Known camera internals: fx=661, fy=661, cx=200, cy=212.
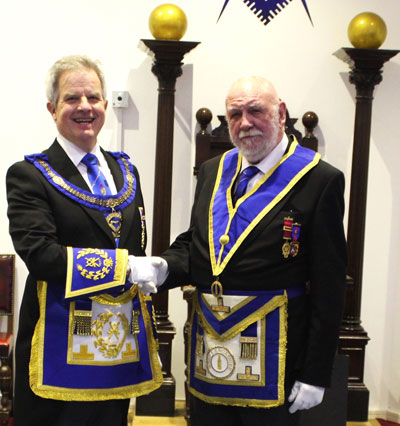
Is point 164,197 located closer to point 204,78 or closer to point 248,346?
point 204,78

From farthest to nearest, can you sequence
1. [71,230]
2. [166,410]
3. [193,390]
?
[166,410], [193,390], [71,230]

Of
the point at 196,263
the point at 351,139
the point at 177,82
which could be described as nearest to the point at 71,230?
the point at 196,263

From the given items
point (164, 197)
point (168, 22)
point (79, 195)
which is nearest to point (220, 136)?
point (164, 197)

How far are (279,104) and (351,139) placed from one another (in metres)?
1.70

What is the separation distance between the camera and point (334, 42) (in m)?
3.68

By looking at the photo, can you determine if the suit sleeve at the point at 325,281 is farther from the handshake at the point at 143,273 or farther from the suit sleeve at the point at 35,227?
the suit sleeve at the point at 35,227

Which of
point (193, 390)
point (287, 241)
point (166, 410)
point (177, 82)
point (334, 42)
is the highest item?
point (334, 42)

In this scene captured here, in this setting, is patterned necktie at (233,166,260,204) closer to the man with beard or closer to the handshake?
the man with beard

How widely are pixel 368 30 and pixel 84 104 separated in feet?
6.36

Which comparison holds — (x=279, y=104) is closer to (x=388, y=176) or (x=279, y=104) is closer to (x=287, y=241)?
(x=287, y=241)

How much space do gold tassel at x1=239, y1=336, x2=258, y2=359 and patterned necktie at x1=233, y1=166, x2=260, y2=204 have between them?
443mm

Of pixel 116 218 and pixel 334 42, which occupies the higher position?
pixel 334 42

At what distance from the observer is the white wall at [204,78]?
3.58m

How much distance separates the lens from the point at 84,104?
204 cm
